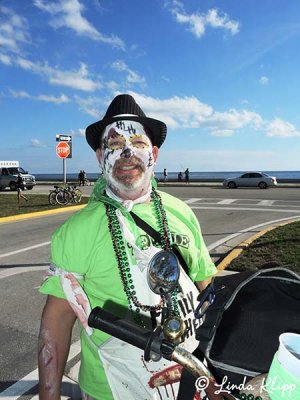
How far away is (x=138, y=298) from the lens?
1.57 metres

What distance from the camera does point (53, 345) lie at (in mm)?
1601

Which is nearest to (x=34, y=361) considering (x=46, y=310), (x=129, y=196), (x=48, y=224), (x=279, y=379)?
(x=46, y=310)

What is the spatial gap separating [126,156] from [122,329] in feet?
3.30

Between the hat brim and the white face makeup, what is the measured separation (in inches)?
1.0

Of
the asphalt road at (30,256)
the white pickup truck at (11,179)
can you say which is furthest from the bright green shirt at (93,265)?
the white pickup truck at (11,179)

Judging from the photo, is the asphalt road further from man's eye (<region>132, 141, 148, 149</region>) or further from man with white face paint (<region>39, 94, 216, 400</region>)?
man's eye (<region>132, 141, 148, 149</region>)

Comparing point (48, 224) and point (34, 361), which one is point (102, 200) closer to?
point (34, 361)

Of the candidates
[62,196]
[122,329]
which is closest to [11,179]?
[62,196]

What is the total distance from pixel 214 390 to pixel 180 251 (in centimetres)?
84

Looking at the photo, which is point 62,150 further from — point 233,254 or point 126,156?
point 126,156

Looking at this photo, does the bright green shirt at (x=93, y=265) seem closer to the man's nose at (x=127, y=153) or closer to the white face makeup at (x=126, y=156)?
the white face makeup at (x=126, y=156)

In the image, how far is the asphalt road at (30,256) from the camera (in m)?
3.70

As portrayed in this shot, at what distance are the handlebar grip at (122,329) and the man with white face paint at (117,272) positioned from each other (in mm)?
174

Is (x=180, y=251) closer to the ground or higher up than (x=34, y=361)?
higher up
